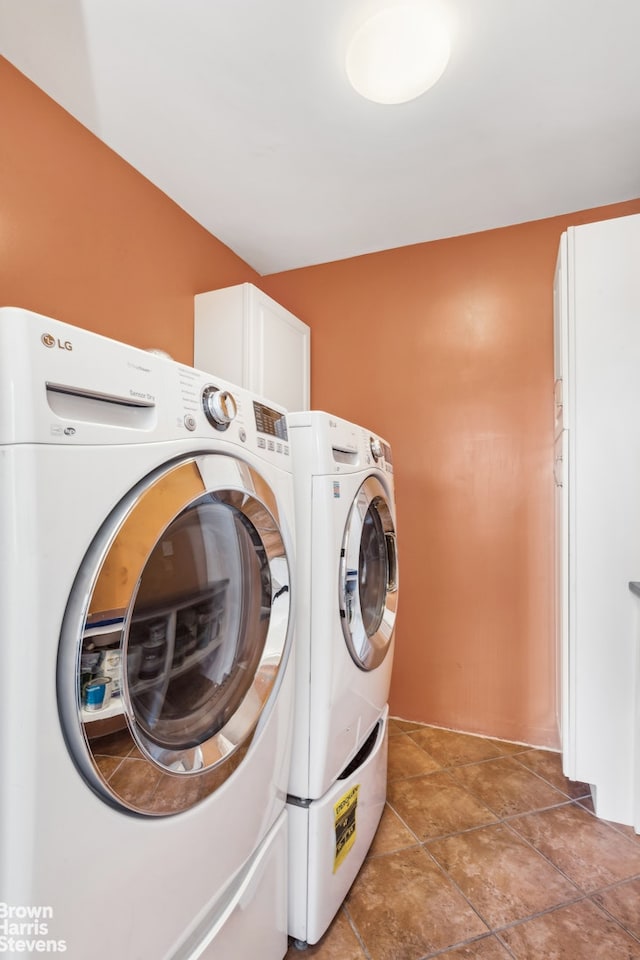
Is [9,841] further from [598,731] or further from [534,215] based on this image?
[534,215]

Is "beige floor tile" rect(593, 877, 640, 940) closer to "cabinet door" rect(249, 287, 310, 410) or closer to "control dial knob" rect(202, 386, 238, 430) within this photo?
"control dial knob" rect(202, 386, 238, 430)

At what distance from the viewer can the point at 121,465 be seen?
2.04ft

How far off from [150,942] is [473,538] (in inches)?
76.1

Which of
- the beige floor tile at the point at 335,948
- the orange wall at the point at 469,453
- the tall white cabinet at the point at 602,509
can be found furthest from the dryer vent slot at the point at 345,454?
the beige floor tile at the point at 335,948

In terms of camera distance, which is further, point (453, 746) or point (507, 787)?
point (453, 746)

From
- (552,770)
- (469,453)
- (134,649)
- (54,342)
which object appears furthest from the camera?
(469,453)

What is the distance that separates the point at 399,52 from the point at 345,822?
208 centimetres

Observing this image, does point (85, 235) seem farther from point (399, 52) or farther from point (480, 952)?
point (480, 952)

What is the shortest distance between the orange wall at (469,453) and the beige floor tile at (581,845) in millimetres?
496

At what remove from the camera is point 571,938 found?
1229 mm

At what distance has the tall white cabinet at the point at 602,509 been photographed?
1643 millimetres

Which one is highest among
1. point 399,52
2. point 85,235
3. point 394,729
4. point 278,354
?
point 399,52

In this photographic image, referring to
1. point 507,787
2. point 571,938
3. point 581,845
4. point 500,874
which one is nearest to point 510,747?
point 507,787

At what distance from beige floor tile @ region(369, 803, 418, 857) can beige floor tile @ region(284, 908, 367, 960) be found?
11.6 inches
